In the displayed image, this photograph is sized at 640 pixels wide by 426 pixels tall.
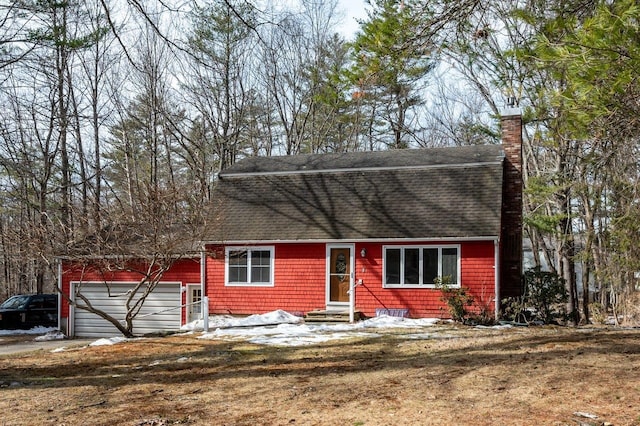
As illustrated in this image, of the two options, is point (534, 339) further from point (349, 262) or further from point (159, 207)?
point (159, 207)

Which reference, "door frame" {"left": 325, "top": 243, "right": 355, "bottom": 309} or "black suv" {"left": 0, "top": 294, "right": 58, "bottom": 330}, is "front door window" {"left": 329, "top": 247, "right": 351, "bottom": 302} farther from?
"black suv" {"left": 0, "top": 294, "right": 58, "bottom": 330}

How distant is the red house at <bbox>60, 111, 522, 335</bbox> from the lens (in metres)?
18.0

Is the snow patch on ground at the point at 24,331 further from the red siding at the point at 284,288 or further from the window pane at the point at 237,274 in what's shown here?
the window pane at the point at 237,274

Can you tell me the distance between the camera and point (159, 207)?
15.8 meters

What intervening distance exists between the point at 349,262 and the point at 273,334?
467 centimetres

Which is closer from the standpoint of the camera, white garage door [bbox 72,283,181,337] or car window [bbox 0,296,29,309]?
white garage door [bbox 72,283,181,337]

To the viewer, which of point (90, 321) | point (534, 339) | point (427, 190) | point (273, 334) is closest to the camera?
point (534, 339)

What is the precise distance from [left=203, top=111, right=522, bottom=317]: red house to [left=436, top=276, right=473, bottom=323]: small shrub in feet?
1.27

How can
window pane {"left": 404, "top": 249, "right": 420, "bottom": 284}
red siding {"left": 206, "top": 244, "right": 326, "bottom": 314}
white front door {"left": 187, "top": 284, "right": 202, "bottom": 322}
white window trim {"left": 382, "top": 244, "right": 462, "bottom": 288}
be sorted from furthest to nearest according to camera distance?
white front door {"left": 187, "top": 284, "right": 202, "bottom": 322}
red siding {"left": 206, "top": 244, "right": 326, "bottom": 314}
window pane {"left": 404, "top": 249, "right": 420, "bottom": 284}
white window trim {"left": 382, "top": 244, "right": 462, "bottom": 288}

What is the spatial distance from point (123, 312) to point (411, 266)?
401 inches

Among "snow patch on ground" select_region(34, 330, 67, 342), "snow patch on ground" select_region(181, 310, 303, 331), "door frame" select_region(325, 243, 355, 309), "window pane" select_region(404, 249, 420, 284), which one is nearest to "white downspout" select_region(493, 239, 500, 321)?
"window pane" select_region(404, 249, 420, 284)

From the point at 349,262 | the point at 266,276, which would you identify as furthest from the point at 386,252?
the point at 266,276

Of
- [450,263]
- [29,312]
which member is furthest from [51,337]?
[450,263]

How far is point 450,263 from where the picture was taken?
1800 cm
